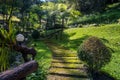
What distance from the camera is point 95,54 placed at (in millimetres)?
11367

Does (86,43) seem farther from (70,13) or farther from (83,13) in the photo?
(83,13)

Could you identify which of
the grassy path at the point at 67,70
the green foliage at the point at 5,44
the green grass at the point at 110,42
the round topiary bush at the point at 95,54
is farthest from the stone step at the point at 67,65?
the green foliage at the point at 5,44

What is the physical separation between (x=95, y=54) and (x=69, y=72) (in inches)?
62.7

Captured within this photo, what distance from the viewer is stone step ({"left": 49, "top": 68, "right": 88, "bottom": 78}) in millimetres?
11766

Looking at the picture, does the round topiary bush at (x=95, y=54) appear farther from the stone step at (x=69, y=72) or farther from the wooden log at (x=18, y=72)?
the wooden log at (x=18, y=72)

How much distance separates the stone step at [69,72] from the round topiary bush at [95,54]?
19.9 inches

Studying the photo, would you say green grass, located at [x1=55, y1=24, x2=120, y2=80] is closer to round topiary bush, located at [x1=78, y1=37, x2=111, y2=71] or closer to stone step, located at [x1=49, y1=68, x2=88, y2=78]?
round topiary bush, located at [x1=78, y1=37, x2=111, y2=71]

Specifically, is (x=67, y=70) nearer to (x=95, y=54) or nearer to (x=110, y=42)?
(x=95, y=54)

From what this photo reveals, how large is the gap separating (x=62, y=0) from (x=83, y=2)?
9417mm

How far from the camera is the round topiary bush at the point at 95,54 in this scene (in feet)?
37.3

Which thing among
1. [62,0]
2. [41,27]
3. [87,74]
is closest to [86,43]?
[87,74]

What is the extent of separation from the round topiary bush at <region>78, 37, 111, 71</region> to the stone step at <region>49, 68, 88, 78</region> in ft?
1.66

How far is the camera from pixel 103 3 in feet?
134

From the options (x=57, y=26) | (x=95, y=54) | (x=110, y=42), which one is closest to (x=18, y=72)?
(x=95, y=54)
